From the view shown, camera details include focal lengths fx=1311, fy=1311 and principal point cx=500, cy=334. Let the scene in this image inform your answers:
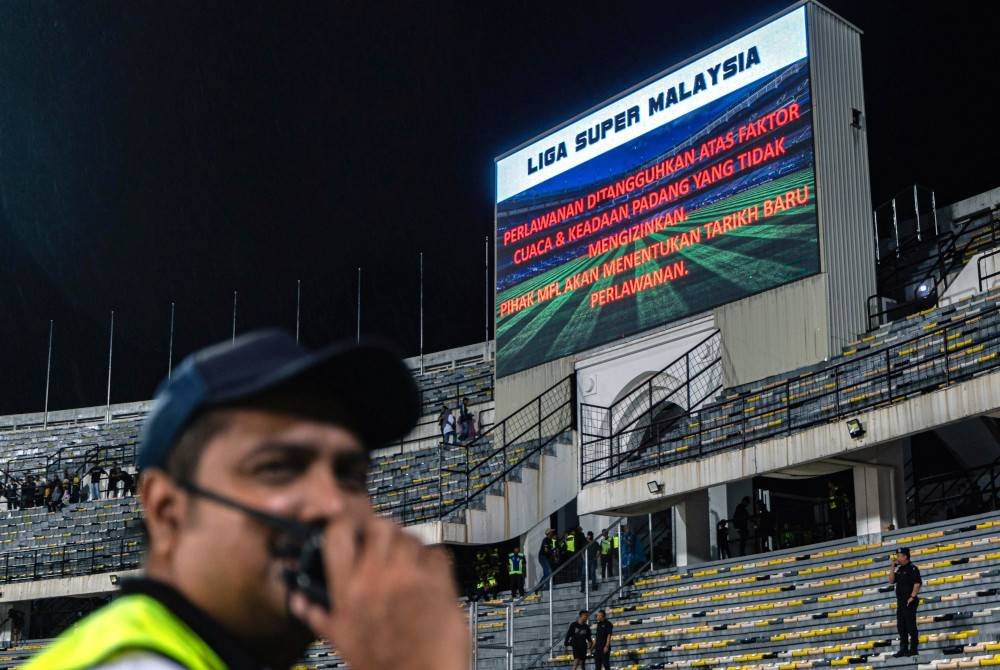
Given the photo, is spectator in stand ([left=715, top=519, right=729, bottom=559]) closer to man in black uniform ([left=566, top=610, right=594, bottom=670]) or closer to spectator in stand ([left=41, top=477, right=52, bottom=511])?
man in black uniform ([left=566, top=610, right=594, bottom=670])

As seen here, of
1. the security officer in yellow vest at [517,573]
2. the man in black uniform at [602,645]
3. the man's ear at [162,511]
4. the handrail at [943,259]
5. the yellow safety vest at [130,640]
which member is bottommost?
the man in black uniform at [602,645]

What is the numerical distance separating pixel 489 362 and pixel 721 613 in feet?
55.7

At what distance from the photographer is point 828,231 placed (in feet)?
78.0

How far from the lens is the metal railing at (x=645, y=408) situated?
25.5 meters

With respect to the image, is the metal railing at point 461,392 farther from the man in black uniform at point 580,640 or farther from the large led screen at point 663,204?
the man in black uniform at point 580,640

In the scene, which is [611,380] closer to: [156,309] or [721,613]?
[721,613]

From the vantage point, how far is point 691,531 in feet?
78.8

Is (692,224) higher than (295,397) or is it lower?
higher

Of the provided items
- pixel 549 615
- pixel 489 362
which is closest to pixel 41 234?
pixel 489 362

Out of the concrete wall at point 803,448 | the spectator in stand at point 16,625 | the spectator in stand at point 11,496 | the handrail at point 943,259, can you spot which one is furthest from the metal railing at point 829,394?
the spectator in stand at point 11,496

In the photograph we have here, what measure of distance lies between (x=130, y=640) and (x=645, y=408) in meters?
26.5

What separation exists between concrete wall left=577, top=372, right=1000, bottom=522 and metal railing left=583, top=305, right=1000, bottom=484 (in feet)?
0.63

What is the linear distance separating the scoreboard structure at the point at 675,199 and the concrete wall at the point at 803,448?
3307mm

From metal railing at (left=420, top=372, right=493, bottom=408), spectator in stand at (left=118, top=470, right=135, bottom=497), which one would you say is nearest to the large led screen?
metal railing at (left=420, top=372, right=493, bottom=408)
